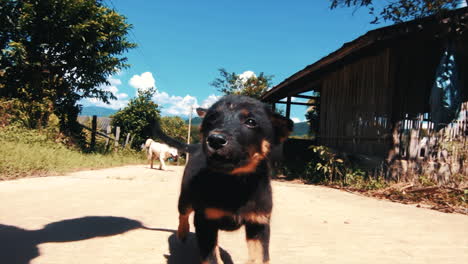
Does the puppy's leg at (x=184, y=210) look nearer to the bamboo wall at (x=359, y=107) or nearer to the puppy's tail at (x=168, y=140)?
the puppy's tail at (x=168, y=140)

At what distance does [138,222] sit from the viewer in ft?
11.6

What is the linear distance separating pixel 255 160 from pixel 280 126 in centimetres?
45

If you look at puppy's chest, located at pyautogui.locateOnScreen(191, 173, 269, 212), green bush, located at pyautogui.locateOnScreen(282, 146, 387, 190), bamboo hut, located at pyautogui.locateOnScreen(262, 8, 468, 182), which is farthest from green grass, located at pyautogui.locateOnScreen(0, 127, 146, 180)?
bamboo hut, located at pyautogui.locateOnScreen(262, 8, 468, 182)

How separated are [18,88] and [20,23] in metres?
2.64

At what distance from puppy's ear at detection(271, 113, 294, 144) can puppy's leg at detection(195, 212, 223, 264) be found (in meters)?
0.84

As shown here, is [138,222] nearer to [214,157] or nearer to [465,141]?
[214,157]

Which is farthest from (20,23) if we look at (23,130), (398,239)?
(398,239)

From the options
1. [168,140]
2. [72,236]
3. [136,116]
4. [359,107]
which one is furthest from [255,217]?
[136,116]

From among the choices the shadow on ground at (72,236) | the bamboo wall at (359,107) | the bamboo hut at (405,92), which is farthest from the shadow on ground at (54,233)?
the bamboo wall at (359,107)

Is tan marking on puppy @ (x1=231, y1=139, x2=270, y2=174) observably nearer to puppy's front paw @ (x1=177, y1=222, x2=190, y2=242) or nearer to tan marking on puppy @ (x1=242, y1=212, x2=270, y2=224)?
tan marking on puppy @ (x1=242, y1=212, x2=270, y2=224)

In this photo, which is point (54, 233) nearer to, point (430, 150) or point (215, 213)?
point (215, 213)

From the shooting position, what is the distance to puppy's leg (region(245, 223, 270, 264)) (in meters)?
2.12

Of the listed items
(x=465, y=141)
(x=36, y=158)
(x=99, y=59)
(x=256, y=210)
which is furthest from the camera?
(x=99, y=59)

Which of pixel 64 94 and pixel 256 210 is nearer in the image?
pixel 256 210
